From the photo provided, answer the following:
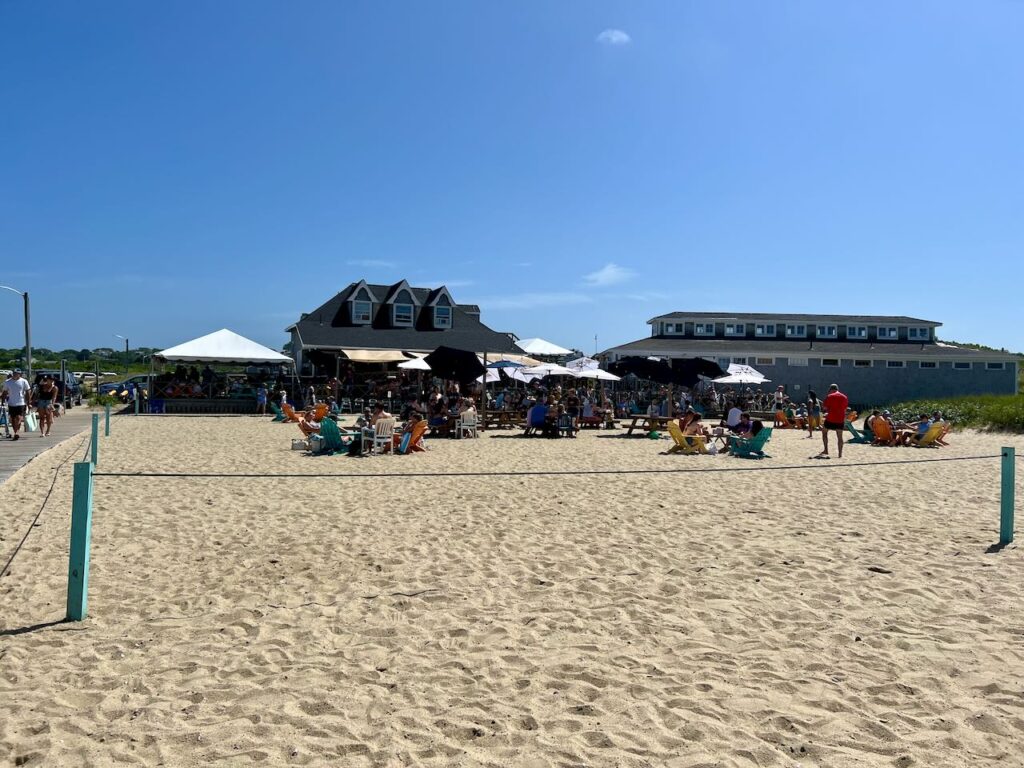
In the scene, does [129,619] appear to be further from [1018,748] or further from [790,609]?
[1018,748]

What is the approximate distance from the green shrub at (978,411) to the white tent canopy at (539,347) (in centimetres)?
1453

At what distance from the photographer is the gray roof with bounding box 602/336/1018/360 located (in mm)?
38469

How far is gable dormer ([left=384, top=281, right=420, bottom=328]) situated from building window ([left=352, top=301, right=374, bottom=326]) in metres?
0.95

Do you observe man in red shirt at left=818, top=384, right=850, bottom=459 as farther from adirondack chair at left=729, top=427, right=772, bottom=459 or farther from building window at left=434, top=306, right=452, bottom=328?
building window at left=434, top=306, right=452, bottom=328

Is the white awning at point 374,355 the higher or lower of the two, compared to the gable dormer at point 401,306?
lower

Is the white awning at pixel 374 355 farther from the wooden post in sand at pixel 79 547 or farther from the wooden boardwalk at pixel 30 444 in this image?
the wooden post in sand at pixel 79 547

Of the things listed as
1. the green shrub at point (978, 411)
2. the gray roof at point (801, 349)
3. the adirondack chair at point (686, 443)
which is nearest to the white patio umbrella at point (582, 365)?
the adirondack chair at point (686, 443)

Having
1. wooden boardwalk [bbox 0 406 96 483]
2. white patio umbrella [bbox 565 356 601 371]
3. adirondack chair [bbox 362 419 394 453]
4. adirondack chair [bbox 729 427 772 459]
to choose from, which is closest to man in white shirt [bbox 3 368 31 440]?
wooden boardwalk [bbox 0 406 96 483]

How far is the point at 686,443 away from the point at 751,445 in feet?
4.29

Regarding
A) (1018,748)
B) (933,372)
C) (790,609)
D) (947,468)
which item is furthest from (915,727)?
(933,372)

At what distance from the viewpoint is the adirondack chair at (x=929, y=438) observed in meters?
18.3

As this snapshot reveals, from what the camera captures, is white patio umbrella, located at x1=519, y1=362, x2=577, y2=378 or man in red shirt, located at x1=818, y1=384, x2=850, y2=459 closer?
man in red shirt, located at x1=818, y1=384, x2=850, y2=459

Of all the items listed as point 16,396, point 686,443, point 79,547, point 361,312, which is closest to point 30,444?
point 16,396

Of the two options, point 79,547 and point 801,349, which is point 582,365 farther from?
point 79,547
